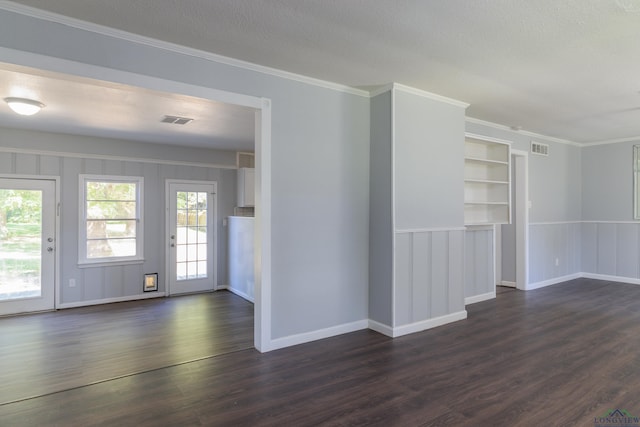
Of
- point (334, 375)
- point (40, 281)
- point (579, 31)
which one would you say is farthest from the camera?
point (40, 281)

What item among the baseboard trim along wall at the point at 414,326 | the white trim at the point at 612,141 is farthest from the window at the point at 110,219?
the white trim at the point at 612,141

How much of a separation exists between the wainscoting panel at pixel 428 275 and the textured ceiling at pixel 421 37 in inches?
66.3

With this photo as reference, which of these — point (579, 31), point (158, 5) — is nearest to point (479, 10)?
point (579, 31)

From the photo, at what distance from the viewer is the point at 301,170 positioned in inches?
141

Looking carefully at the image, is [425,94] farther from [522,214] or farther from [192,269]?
[192,269]

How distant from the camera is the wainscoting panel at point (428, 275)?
3.87 m

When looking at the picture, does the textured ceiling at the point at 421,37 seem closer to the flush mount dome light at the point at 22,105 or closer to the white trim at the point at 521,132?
the white trim at the point at 521,132

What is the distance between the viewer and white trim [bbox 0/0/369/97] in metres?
2.34

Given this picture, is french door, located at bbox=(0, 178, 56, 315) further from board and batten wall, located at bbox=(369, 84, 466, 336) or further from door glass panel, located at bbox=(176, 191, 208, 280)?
board and batten wall, located at bbox=(369, 84, 466, 336)

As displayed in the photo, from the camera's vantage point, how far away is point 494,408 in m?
2.44

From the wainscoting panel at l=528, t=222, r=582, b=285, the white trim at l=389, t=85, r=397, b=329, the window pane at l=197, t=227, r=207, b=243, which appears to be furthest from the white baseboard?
the wainscoting panel at l=528, t=222, r=582, b=285

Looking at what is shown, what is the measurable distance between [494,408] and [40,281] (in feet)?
19.2

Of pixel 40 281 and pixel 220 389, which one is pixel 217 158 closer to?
pixel 40 281

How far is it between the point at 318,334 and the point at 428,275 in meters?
1.43
